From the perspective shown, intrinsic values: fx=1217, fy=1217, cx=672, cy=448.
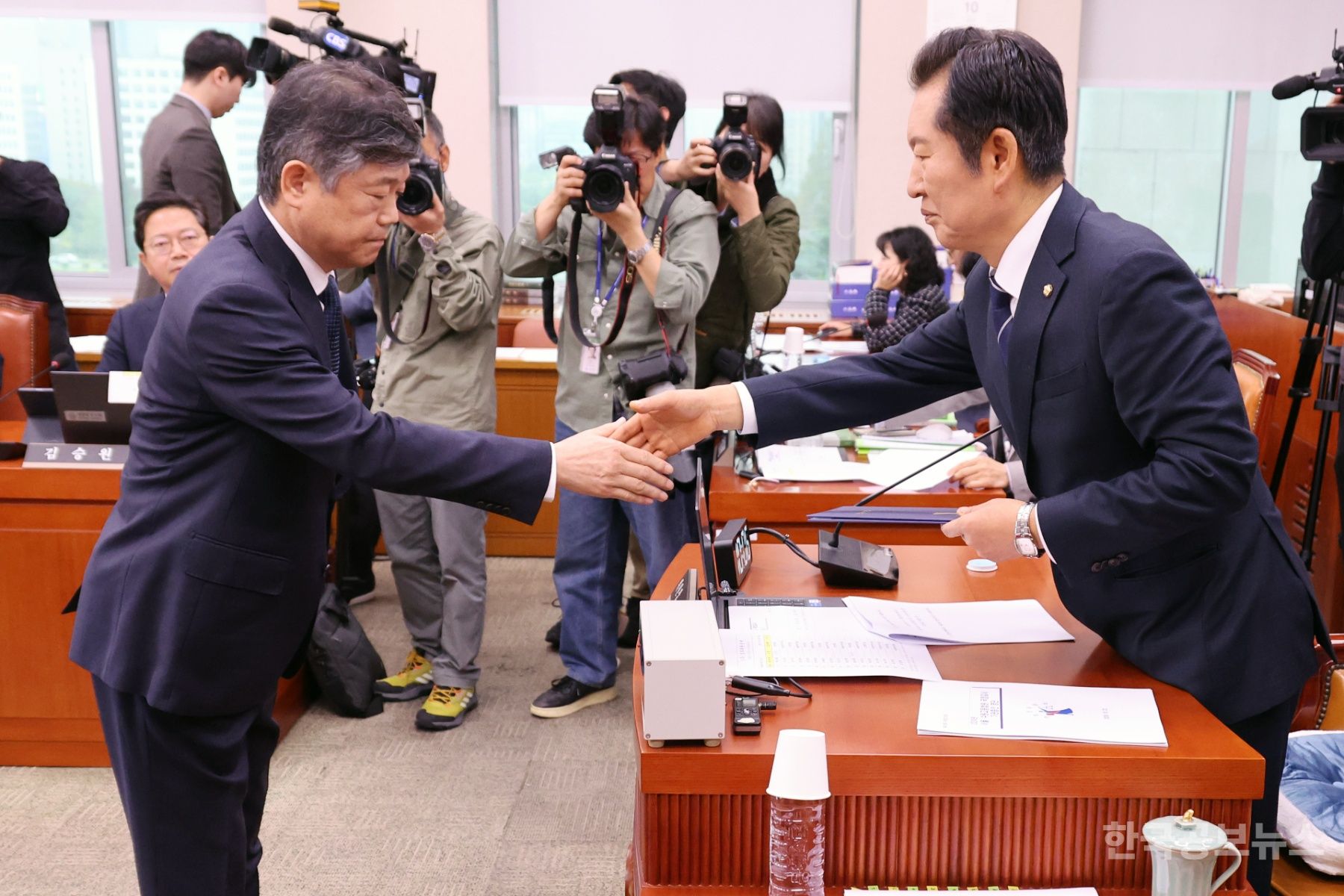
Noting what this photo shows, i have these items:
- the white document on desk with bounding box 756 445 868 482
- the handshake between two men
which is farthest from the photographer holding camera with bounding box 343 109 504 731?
the handshake between two men

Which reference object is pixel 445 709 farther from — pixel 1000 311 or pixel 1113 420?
pixel 1113 420

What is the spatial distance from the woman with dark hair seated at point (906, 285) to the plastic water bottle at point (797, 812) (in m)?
Result: 2.82

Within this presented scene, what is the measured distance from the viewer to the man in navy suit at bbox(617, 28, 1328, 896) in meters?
1.31

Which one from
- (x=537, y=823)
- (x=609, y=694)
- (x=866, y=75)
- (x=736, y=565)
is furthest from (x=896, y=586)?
(x=866, y=75)

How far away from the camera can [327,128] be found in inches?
61.0

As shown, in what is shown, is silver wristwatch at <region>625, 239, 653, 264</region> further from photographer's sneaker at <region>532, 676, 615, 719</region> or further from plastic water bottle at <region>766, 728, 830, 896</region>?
plastic water bottle at <region>766, 728, 830, 896</region>

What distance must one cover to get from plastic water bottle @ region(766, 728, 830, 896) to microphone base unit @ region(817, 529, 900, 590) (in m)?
0.58

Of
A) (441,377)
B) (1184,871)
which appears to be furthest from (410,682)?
(1184,871)

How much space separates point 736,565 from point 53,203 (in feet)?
12.2

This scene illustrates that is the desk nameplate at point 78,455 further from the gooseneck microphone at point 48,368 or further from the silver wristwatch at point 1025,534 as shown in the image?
the silver wristwatch at point 1025,534

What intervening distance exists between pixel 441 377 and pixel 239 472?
63.8 inches

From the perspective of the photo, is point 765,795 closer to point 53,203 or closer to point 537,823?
point 537,823

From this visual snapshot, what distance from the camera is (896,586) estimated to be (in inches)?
72.4

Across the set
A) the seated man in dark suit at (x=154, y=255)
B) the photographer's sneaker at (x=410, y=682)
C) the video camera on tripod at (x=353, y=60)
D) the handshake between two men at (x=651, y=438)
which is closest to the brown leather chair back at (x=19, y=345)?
the seated man in dark suit at (x=154, y=255)
